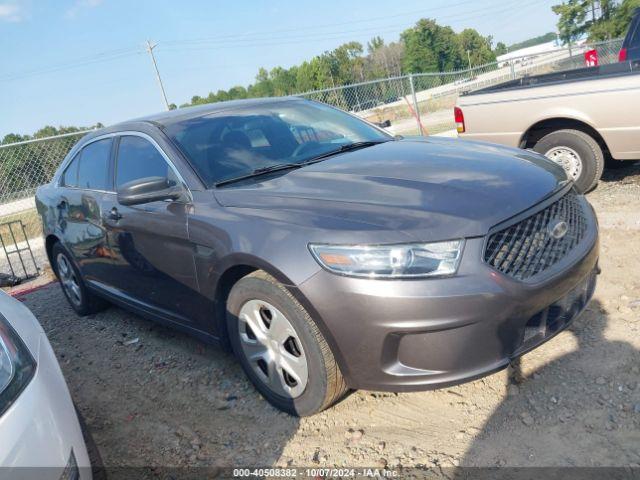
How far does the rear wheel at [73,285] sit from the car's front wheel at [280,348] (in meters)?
2.52

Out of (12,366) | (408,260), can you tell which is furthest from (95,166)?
(408,260)

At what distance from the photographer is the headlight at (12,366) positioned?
6.20ft

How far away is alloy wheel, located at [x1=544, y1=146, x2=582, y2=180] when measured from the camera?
567 cm

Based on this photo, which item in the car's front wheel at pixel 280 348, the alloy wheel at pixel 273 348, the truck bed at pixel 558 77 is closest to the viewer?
the car's front wheel at pixel 280 348

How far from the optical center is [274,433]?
2.89 meters

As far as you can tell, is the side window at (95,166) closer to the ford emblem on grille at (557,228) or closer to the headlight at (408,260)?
the headlight at (408,260)

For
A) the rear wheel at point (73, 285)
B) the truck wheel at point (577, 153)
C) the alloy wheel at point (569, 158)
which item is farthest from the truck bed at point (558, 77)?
the rear wheel at point (73, 285)

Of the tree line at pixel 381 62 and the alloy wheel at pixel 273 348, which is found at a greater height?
the tree line at pixel 381 62

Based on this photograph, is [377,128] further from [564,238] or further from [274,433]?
[274,433]

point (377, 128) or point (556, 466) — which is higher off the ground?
point (377, 128)

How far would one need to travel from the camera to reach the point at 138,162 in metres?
3.85

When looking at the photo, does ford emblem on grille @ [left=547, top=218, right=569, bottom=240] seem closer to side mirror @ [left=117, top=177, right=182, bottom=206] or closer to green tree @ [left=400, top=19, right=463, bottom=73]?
side mirror @ [left=117, top=177, right=182, bottom=206]

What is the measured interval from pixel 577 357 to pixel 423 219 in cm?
131

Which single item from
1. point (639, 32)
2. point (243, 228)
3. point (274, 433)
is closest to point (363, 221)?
point (243, 228)
